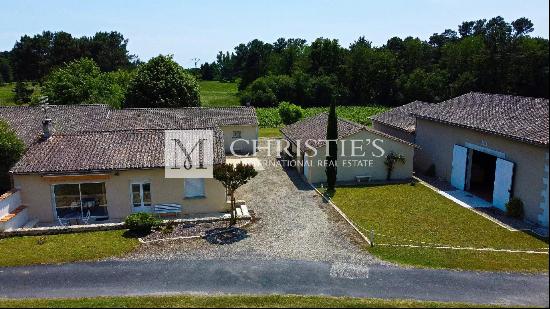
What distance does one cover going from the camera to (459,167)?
25.4 metres

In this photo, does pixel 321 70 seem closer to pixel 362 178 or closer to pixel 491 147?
pixel 362 178

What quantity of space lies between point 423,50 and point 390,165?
72.2 meters

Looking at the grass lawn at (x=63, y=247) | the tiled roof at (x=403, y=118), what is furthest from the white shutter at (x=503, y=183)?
the grass lawn at (x=63, y=247)

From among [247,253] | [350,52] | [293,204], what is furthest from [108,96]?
[350,52]

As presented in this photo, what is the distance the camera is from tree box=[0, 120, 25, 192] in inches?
823

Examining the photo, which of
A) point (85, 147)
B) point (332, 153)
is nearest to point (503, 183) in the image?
point (332, 153)

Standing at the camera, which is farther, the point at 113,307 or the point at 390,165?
the point at 390,165

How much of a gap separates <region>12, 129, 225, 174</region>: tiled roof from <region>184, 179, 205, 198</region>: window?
1373 mm

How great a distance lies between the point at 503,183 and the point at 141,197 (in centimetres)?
1767

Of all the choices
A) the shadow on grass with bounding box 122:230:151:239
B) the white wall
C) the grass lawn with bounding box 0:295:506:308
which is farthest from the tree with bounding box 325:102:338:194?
the white wall

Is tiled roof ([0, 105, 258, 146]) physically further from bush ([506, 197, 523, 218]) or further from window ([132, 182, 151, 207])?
bush ([506, 197, 523, 218])

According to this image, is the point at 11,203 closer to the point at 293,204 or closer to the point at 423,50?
the point at 293,204

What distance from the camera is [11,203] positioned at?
Answer: 1914cm

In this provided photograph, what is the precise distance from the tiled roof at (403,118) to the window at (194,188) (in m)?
16.8
